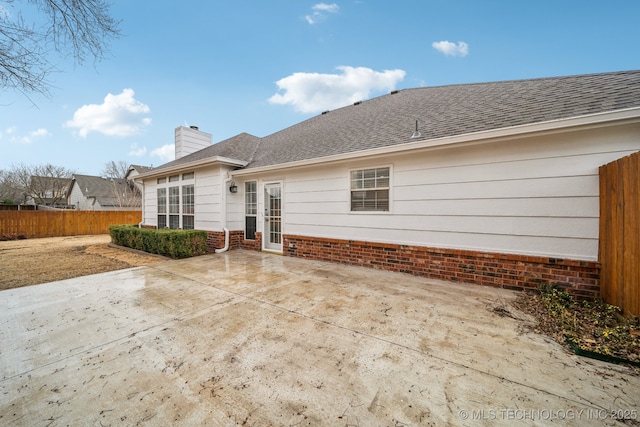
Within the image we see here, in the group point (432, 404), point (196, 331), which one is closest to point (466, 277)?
point (432, 404)

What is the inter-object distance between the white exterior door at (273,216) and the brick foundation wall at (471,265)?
153 cm

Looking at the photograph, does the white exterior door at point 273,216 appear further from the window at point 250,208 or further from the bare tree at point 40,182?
the bare tree at point 40,182

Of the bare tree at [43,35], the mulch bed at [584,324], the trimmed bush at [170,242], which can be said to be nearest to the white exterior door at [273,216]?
the trimmed bush at [170,242]

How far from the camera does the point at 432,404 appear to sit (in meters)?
1.69

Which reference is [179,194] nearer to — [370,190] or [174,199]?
[174,199]

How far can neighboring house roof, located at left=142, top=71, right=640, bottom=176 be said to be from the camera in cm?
395

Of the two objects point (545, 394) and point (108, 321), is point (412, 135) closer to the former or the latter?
point (545, 394)

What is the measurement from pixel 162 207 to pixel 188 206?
1.97 metres

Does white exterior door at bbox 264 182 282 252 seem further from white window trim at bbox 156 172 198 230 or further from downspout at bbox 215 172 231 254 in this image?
white window trim at bbox 156 172 198 230

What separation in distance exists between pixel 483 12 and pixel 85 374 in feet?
34.4

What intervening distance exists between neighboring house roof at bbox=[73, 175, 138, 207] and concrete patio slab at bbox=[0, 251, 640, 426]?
25134 mm

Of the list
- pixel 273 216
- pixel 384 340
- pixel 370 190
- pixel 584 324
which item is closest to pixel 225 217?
pixel 273 216

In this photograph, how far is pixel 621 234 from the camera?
2.86m

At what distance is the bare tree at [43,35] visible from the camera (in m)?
2.96
